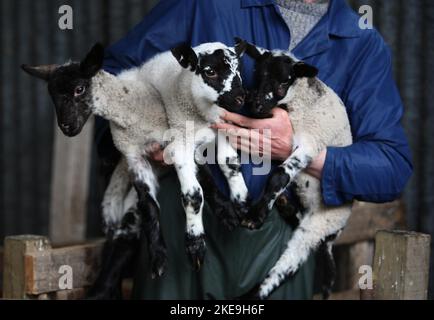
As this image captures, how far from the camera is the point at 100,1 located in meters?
5.57

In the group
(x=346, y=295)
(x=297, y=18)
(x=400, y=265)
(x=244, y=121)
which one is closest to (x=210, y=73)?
(x=244, y=121)

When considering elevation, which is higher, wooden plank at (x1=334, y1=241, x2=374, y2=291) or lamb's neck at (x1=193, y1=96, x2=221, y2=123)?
→ lamb's neck at (x1=193, y1=96, x2=221, y2=123)

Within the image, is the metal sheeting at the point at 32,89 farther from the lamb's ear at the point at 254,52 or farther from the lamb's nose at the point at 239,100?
the lamb's nose at the point at 239,100

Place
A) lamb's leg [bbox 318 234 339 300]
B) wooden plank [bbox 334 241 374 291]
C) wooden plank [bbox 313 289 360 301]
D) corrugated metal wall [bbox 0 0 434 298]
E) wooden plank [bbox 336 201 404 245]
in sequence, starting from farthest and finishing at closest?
corrugated metal wall [bbox 0 0 434 298], wooden plank [bbox 334 241 374 291], wooden plank [bbox 336 201 404 245], wooden plank [bbox 313 289 360 301], lamb's leg [bbox 318 234 339 300]

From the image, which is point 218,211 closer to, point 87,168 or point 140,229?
point 140,229

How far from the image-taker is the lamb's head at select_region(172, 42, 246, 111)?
7.89 ft

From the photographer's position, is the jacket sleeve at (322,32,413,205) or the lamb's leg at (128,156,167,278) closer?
the lamb's leg at (128,156,167,278)

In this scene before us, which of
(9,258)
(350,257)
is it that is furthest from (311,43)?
(350,257)

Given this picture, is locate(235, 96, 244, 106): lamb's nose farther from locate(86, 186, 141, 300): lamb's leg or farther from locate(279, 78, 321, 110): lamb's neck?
locate(86, 186, 141, 300): lamb's leg

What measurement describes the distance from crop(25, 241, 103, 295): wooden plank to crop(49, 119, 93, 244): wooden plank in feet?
6.96

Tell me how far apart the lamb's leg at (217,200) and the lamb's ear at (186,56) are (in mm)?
359

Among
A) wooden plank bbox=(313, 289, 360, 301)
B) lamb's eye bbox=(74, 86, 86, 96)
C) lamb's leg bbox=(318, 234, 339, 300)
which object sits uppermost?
lamb's eye bbox=(74, 86, 86, 96)

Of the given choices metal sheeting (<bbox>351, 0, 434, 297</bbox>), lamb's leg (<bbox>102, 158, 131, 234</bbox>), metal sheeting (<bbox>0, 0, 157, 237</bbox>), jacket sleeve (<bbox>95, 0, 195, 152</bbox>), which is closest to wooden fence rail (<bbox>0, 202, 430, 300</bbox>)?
lamb's leg (<bbox>102, 158, 131, 234</bbox>)
